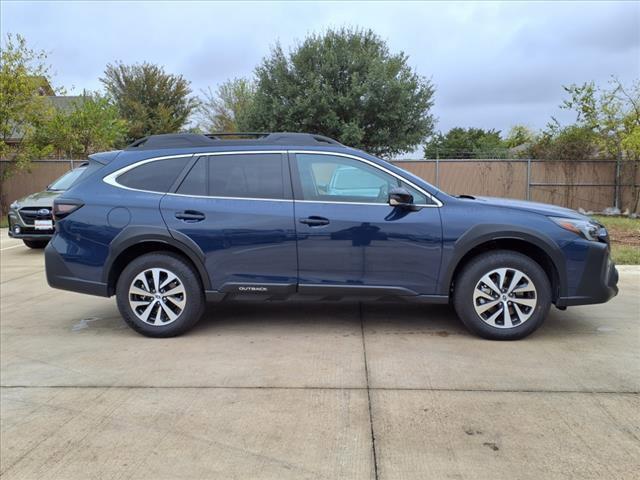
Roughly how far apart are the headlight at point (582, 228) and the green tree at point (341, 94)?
17.1m

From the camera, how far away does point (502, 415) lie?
339cm

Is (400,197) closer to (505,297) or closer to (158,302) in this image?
(505,297)

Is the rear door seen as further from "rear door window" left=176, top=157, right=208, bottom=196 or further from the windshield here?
the windshield

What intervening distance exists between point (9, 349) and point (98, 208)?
149 centimetres

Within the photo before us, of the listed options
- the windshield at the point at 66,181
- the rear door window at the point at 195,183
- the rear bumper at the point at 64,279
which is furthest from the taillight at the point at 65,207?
the windshield at the point at 66,181

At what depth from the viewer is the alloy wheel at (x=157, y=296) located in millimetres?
4922

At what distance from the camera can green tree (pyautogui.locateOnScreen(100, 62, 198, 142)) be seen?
1375 inches

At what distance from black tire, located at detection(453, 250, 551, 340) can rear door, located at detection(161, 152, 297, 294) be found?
1.52 m

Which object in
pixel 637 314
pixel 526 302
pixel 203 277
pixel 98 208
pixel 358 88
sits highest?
pixel 358 88

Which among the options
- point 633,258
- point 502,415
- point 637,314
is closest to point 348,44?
point 633,258

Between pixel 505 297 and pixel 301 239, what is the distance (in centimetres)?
188

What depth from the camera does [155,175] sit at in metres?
5.06

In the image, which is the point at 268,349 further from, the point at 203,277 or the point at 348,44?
the point at 348,44

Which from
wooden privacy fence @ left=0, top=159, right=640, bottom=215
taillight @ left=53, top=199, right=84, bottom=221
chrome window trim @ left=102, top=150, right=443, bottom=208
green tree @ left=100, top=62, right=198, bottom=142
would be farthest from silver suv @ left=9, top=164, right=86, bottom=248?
green tree @ left=100, top=62, right=198, bottom=142
